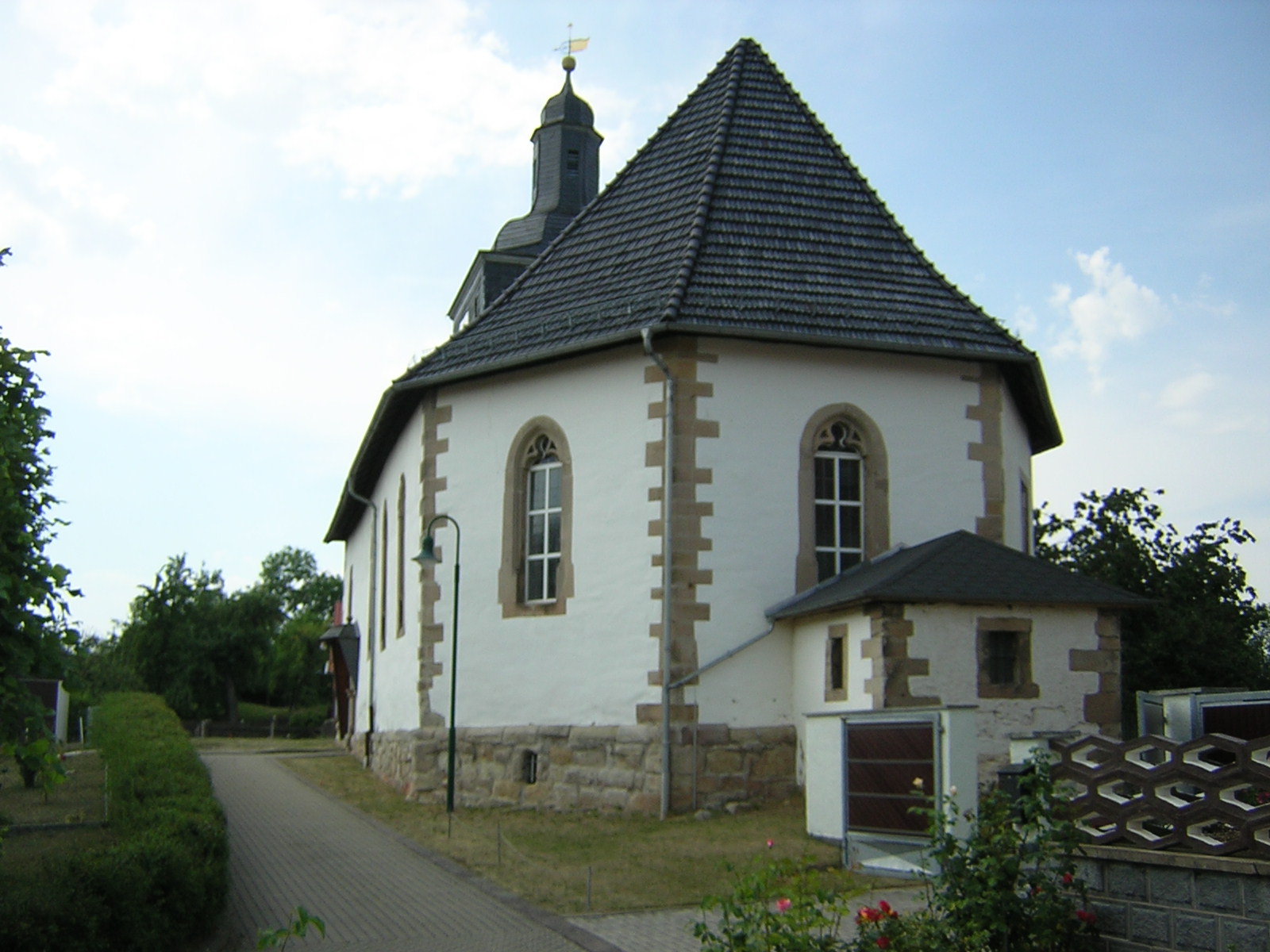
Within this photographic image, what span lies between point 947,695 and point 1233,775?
22.0ft

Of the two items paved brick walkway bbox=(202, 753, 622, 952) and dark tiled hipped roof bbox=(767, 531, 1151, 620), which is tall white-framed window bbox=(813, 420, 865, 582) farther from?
paved brick walkway bbox=(202, 753, 622, 952)

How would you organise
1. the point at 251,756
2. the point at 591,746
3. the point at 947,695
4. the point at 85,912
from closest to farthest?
the point at 85,912, the point at 947,695, the point at 591,746, the point at 251,756

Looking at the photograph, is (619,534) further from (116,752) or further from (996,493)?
(116,752)

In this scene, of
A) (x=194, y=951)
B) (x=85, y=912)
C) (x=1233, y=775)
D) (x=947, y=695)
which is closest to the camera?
(x=1233, y=775)

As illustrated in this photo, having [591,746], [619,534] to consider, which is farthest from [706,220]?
[591,746]

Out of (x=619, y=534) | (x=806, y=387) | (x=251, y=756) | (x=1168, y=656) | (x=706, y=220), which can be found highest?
(x=706, y=220)

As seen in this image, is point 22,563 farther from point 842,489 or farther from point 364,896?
point 842,489

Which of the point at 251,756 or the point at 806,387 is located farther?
the point at 251,756

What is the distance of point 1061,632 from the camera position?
45.9 ft

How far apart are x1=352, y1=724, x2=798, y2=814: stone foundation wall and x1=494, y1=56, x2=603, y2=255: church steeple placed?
1436cm

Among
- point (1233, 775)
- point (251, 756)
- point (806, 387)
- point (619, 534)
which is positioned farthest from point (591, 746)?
point (251, 756)

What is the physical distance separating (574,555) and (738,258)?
4.10 metres

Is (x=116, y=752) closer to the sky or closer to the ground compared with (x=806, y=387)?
closer to the ground

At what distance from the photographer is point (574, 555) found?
53.2 feet
